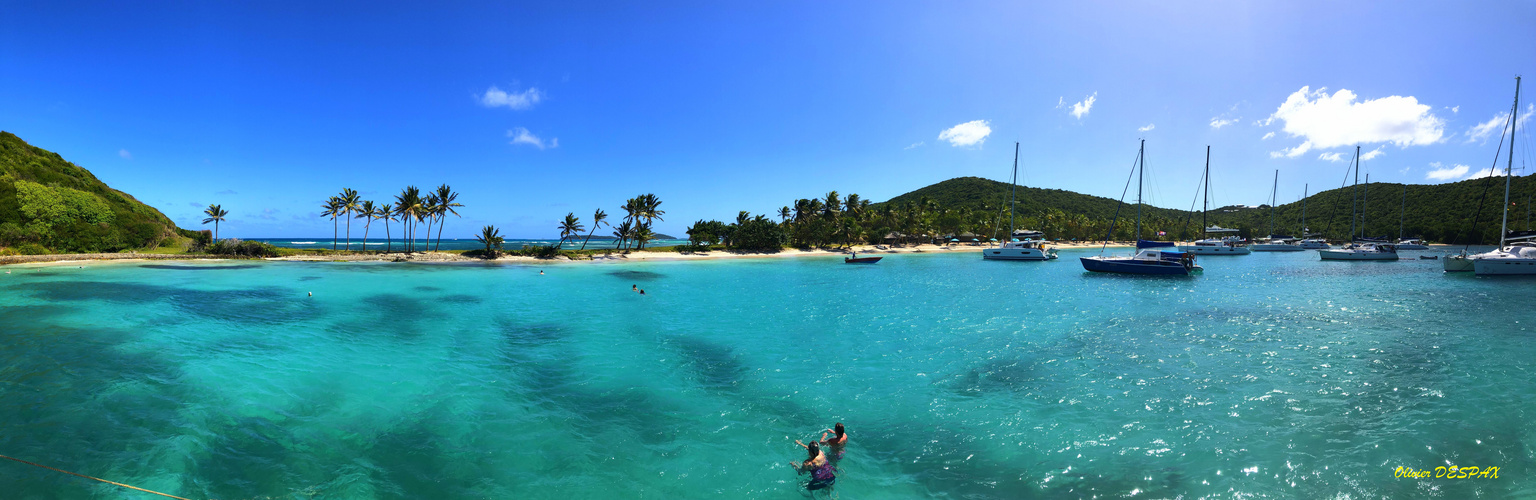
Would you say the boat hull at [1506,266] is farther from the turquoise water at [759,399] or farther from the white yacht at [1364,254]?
the white yacht at [1364,254]

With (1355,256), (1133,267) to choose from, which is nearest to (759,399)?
(1133,267)

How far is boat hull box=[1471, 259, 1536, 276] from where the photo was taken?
35656mm

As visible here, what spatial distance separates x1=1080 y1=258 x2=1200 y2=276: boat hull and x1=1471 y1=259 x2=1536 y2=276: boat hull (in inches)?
725

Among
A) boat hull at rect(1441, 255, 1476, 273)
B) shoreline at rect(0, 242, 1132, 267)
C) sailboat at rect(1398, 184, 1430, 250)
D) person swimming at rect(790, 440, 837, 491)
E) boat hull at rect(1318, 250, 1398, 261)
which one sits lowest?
person swimming at rect(790, 440, 837, 491)

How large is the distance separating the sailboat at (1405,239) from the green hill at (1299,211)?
2.61 ft

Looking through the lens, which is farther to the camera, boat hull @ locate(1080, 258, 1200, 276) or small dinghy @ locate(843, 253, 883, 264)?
small dinghy @ locate(843, 253, 883, 264)

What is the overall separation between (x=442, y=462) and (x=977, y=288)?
111ft

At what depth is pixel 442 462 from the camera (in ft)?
29.3

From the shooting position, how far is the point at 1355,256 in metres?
59.6

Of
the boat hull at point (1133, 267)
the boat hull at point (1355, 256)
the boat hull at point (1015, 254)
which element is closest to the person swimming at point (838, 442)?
the boat hull at point (1133, 267)

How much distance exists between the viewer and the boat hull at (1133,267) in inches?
1658

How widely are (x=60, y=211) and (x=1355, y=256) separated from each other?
471 feet

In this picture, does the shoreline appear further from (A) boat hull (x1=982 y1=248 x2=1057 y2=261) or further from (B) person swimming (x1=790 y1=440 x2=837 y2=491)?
(B) person swimming (x1=790 y1=440 x2=837 y2=491)

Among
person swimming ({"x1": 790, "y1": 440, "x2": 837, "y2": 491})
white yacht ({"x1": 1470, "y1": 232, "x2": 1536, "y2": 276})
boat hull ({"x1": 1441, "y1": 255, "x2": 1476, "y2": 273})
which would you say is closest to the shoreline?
boat hull ({"x1": 1441, "y1": 255, "x2": 1476, "y2": 273})
